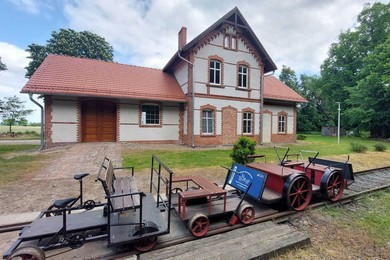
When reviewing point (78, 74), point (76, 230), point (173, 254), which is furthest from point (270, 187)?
point (78, 74)

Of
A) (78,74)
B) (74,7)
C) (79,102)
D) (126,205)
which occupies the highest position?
(74,7)

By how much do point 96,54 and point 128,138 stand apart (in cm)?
2181

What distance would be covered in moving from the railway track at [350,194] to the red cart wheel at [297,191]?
19cm

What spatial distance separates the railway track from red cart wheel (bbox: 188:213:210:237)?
11 cm

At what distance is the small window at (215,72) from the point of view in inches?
528

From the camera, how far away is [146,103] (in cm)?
1297

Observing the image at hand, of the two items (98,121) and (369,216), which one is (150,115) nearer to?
(98,121)

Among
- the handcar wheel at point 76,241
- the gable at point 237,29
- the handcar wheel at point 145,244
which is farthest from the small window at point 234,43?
the handcar wheel at point 76,241

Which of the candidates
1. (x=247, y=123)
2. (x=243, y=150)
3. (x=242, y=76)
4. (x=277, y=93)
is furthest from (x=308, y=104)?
(x=243, y=150)

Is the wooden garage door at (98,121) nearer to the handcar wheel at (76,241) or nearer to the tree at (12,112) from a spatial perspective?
the handcar wheel at (76,241)

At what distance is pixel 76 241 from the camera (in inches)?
103

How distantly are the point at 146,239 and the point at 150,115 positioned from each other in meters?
11.1

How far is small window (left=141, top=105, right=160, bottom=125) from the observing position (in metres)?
13.0

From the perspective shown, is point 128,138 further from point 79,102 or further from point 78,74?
point 78,74
